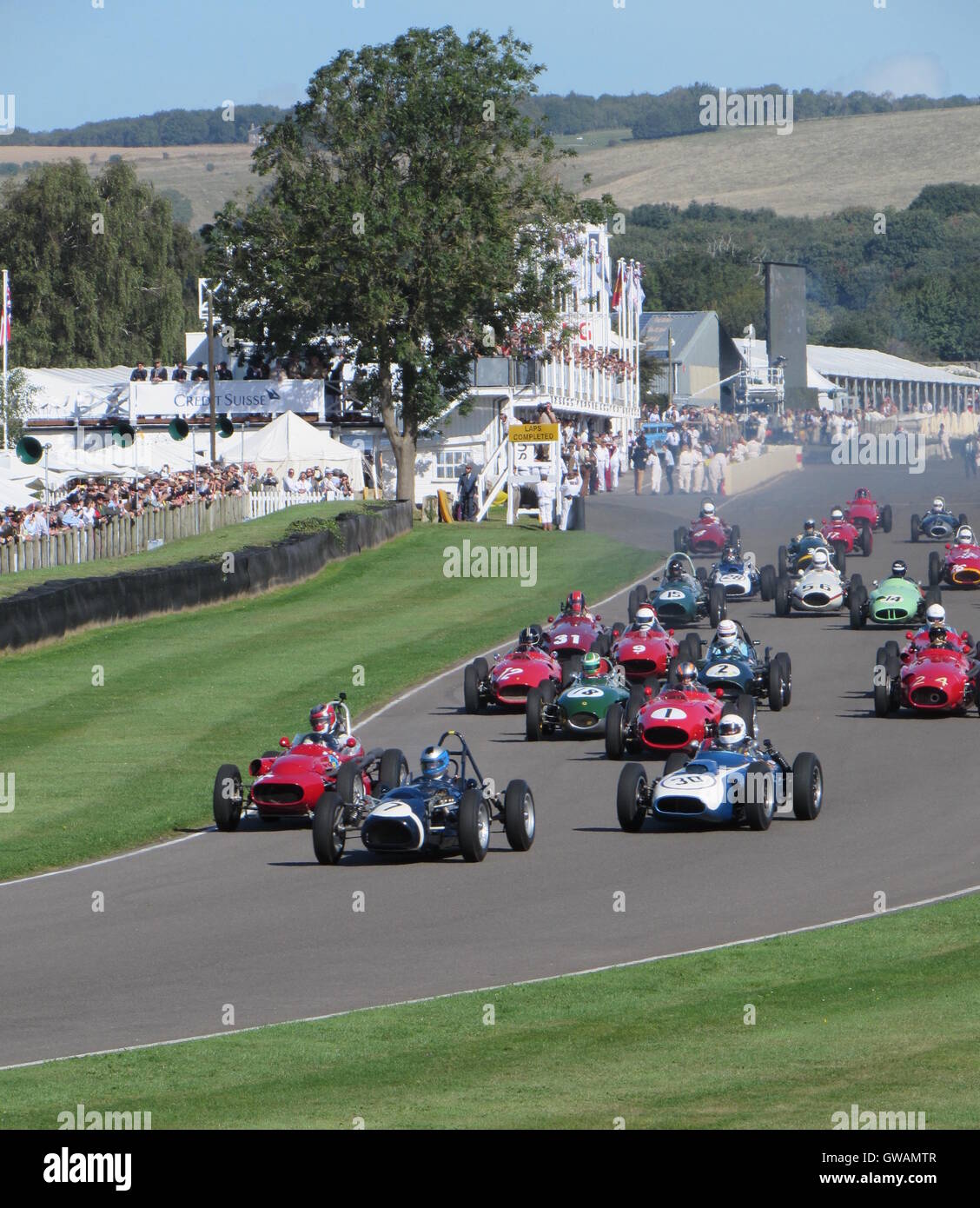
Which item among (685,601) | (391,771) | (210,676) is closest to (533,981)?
(391,771)

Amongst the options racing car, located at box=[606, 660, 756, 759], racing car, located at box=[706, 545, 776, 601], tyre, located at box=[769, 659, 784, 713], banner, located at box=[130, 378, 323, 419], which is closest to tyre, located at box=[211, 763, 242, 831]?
racing car, located at box=[606, 660, 756, 759]

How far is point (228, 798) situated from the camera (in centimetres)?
1848

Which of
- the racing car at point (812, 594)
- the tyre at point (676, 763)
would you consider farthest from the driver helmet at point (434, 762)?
the racing car at point (812, 594)

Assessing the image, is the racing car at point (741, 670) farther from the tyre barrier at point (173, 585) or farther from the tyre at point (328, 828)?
the tyre barrier at point (173, 585)

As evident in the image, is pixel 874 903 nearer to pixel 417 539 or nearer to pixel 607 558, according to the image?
pixel 607 558

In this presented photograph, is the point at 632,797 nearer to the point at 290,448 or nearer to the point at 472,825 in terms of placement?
the point at 472,825

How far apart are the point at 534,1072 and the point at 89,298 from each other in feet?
262

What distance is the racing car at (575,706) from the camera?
23.3 m

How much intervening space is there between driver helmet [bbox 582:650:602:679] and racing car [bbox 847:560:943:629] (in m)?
8.98

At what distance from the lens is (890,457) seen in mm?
72500

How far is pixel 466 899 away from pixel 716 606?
57.2 feet

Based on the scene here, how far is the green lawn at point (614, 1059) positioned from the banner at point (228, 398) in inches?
1884

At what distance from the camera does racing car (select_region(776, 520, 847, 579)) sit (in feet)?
119

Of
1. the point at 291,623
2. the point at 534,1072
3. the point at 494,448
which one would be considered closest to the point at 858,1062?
the point at 534,1072
